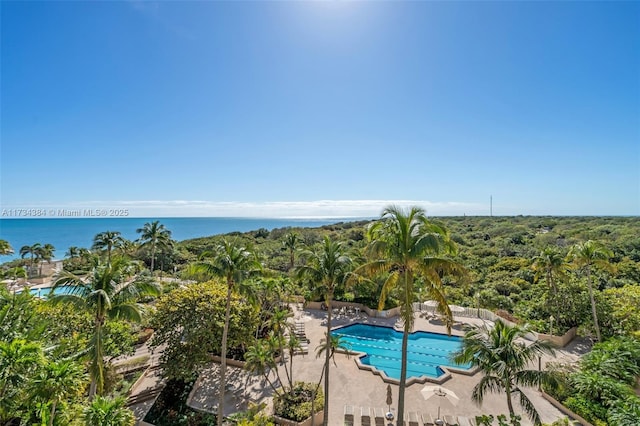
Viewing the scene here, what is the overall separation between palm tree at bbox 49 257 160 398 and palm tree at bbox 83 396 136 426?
1.47 meters

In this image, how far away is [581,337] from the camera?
20.1 m

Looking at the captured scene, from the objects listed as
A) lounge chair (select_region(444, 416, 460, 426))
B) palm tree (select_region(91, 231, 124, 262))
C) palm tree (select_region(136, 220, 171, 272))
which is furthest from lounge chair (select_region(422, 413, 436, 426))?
palm tree (select_region(91, 231, 124, 262))

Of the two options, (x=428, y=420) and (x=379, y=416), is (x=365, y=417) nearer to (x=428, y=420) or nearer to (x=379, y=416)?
(x=379, y=416)

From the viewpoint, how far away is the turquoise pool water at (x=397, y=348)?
1783cm

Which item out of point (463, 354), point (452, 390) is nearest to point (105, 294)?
point (463, 354)

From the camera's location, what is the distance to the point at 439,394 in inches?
543

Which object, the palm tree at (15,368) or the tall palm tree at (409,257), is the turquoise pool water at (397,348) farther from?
the palm tree at (15,368)

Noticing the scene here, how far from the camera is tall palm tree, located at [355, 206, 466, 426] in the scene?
9969mm

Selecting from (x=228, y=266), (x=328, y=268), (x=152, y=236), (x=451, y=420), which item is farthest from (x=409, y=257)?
(x=152, y=236)

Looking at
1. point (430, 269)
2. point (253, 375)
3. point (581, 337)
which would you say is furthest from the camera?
point (581, 337)

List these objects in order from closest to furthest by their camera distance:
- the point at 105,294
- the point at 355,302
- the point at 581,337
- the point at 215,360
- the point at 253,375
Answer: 1. the point at 105,294
2. the point at 253,375
3. the point at 215,360
4. the point at 581,337
5. the point at 355,302

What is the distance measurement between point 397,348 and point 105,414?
1735cm

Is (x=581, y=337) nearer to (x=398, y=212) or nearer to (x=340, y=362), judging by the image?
(x=340, y=362)

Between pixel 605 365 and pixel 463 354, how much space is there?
797 cm
